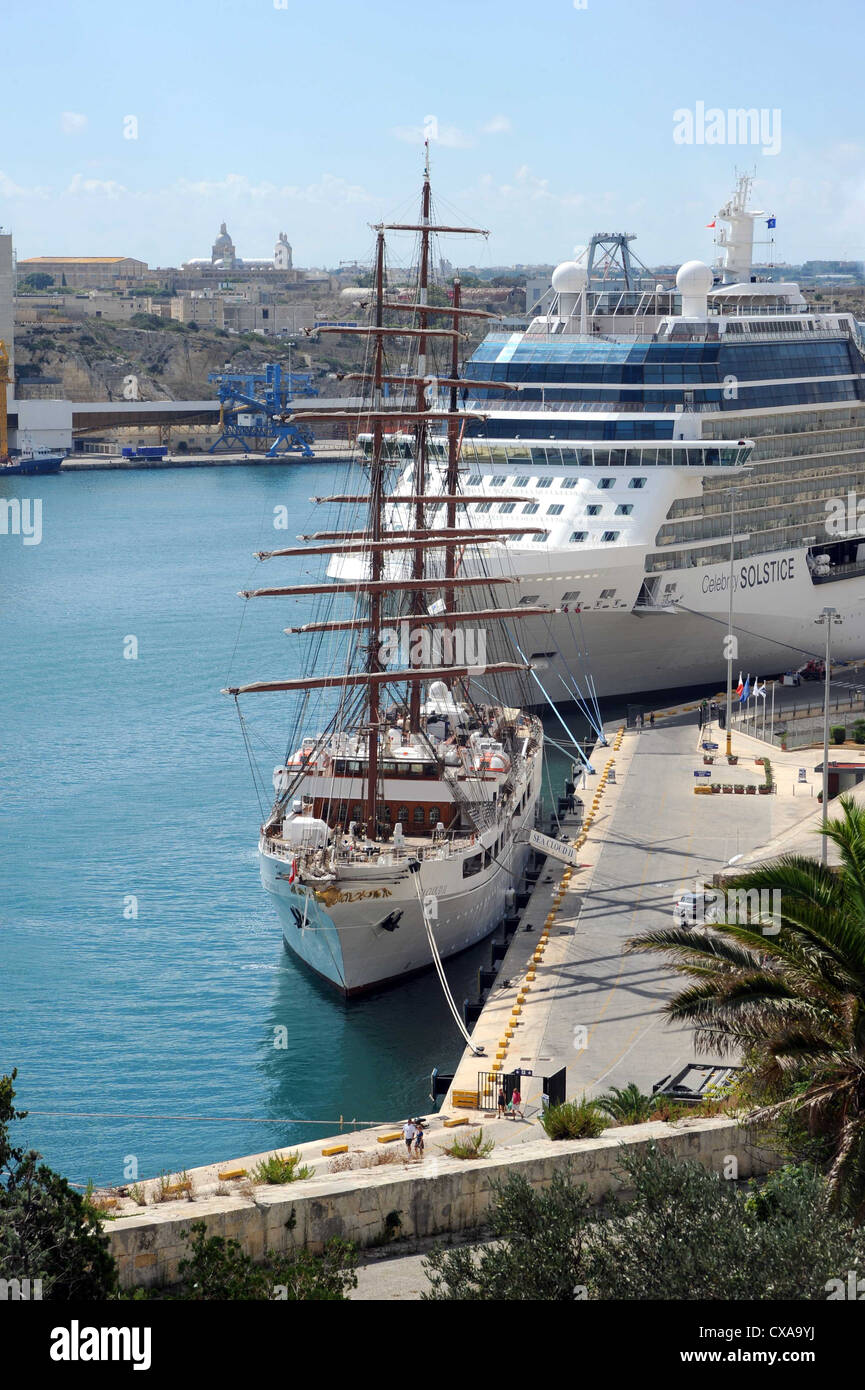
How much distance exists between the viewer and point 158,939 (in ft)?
103

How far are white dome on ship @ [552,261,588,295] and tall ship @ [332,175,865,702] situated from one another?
0.15ft

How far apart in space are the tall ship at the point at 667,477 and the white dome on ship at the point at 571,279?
45mm

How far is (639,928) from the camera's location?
28.6 meters

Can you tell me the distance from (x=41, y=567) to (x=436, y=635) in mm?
44832

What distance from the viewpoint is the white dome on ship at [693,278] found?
51.6 m

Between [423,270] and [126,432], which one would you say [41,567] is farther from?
[126,432]

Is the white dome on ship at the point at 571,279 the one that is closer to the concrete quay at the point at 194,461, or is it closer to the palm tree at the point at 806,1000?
the palm tree at the point at 806,1000

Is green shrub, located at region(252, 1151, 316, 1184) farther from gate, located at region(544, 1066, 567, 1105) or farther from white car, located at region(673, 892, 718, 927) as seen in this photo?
white car, located at region(673, 892, 718, 927)

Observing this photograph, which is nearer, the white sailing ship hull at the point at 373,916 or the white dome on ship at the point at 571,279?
the white sailing ship hull at the point at 373,916

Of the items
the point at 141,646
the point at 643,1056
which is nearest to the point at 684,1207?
the point at 643,1056
